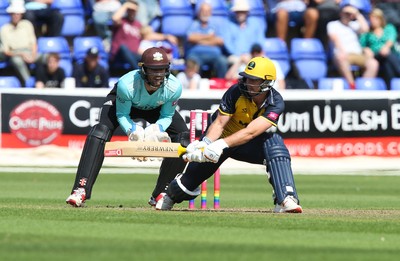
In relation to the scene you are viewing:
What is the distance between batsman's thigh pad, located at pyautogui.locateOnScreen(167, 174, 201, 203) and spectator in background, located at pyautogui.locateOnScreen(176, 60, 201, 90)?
9989 mm

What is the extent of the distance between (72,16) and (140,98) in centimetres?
1208

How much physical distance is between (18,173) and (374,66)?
869 cm

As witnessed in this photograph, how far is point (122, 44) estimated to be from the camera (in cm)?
2311

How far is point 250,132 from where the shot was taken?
1135 centimetres

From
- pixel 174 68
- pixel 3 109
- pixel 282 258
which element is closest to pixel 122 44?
pixel 174 68

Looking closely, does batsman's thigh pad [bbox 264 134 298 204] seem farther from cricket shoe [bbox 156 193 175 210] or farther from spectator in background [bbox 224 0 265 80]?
spectator in background [bbox 224 0 265 80]

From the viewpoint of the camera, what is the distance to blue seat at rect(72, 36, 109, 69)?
2339cm

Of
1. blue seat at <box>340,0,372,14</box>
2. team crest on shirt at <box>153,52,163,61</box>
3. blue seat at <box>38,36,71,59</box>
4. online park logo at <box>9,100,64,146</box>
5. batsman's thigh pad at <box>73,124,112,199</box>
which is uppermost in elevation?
blue seat at <box>340,0,372,14</box>

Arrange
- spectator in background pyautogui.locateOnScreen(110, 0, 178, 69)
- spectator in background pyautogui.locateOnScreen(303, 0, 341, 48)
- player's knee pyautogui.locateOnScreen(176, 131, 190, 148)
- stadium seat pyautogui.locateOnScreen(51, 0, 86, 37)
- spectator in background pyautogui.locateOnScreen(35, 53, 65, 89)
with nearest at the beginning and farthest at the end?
player's knee pyautogui.locateOnScreen(176, 131, 190, 148) < spectator in background pyautogui.locateOnScreen(35, 53, 65, 89) < spectator in background pyautogui.locateOnScreen(110, 0, 178, 69) < stadium seat pyautogui.locateOnScreen(51, 0, 86, 37) < spectator in background pyautogui.locateOnScreen(303, 0, 341, 48)

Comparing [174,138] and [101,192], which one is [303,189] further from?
[174,138]

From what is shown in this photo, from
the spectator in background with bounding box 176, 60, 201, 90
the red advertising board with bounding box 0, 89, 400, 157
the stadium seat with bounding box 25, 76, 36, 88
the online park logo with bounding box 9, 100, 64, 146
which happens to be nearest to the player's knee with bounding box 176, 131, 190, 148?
the red advertising board with bounding box 0, 89, 400, 157

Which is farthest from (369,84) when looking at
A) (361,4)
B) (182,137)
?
(182,137)

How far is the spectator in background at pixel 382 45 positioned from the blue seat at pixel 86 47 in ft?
18.8

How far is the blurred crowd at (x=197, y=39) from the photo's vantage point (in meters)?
22.8
